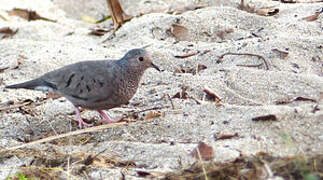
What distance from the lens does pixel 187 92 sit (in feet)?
16.8

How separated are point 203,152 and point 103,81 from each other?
1293 millimetres

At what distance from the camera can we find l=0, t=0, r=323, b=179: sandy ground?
12.9ft

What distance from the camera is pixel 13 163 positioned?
4.27 metres

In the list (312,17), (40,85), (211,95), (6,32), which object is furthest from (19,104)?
(312,17)

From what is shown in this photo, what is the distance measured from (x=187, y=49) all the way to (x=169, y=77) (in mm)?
624

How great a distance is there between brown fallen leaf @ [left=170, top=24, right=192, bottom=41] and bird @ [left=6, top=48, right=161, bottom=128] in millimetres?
1761

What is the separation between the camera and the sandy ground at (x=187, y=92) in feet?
12.9

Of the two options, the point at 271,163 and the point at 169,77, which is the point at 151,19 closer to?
the point at 169,77

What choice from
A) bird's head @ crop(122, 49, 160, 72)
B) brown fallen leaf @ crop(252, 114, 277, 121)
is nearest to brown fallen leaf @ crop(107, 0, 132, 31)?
bird's head @ crop(122, 49, 160, 72)

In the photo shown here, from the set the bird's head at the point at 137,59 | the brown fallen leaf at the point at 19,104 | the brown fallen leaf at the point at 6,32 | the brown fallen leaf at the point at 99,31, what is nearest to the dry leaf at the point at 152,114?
the bird's head at the point at 137,59

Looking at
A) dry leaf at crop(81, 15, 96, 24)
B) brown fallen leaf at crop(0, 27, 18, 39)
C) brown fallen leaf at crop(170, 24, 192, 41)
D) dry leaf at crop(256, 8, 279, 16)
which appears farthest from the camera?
dry leaf at crop(81, 15, 96, 24)

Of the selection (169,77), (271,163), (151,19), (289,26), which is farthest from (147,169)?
(151,19)

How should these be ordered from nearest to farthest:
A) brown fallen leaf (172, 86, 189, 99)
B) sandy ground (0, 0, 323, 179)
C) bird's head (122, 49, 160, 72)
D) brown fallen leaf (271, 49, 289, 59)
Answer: sandy ground (0, 0, 323, 179) < bird's head (122, 49, 160, 72) < brown fallen leaf (172, 86, 189, 99) < brown fallen leaf (271, 49, 289, 59)

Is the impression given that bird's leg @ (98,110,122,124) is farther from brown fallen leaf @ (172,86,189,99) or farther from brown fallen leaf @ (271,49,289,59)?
brown fallen leaf @ (271,49,289,59)
